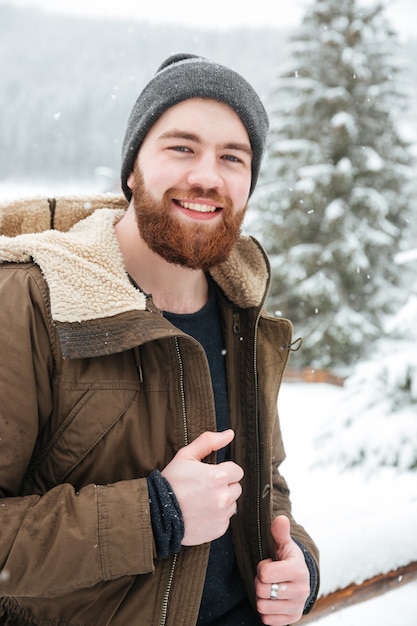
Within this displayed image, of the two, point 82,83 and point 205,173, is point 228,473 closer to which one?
point 205,173

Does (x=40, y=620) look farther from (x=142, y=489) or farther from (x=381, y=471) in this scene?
(x=381, y=471)

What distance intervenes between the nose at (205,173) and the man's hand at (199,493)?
85cm

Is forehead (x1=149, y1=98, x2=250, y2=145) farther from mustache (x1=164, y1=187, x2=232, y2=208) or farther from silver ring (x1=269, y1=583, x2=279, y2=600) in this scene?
silver ring (x1=269, y1=583, x2=279, y2=600)

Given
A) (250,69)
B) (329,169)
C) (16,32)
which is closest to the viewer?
(329,169)

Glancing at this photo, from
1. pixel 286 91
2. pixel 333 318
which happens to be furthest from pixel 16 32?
pixel 333 318

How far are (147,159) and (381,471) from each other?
4071 millimetres

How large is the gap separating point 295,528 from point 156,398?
2.79ft

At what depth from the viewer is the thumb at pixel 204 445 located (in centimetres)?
137

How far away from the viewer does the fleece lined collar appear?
1.38 meters

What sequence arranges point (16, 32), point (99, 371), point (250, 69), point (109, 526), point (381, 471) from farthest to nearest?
point (16, 32) < point (250, 69) < point (381, 471) < point (99, 371) < point (109, 526)

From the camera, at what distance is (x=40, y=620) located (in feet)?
4.59

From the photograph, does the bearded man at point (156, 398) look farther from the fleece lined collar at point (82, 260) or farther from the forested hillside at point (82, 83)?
the forested hillside at point (82, 83)

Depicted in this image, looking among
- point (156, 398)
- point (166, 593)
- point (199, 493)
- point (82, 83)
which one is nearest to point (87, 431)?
point (156, 398)

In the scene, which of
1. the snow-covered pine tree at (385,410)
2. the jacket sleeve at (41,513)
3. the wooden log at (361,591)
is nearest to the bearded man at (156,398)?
the jacket sleeve at (41,513)
